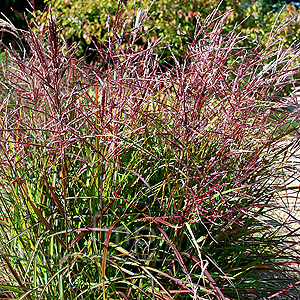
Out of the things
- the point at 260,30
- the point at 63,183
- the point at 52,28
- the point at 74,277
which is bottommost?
the point at 260,30

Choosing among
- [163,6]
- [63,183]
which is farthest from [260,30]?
[63,183]

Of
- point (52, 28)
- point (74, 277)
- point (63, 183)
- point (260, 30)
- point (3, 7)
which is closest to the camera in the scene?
point (52, 28)

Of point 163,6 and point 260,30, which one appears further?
point 260,30

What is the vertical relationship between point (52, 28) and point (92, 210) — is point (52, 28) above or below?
above

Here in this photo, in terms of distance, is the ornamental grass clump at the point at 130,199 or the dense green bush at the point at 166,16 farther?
the dense green bush at the point at 166,16

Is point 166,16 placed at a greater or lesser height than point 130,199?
lesser

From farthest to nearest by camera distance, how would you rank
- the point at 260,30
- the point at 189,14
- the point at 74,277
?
1. the point at 260,30
2. the point at 189,14
3. the point at 74,277

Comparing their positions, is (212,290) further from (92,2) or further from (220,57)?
(92,2)

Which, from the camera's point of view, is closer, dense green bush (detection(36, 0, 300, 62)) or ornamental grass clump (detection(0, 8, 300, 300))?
ornamental grass clump (detection(0, 8, 300, 300))

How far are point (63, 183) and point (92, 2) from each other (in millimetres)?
7189

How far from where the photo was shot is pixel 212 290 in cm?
144

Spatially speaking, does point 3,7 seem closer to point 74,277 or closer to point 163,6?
point 163,6

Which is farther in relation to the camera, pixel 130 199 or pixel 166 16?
pixel 166 16

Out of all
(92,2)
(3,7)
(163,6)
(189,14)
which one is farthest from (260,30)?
(3,7)
